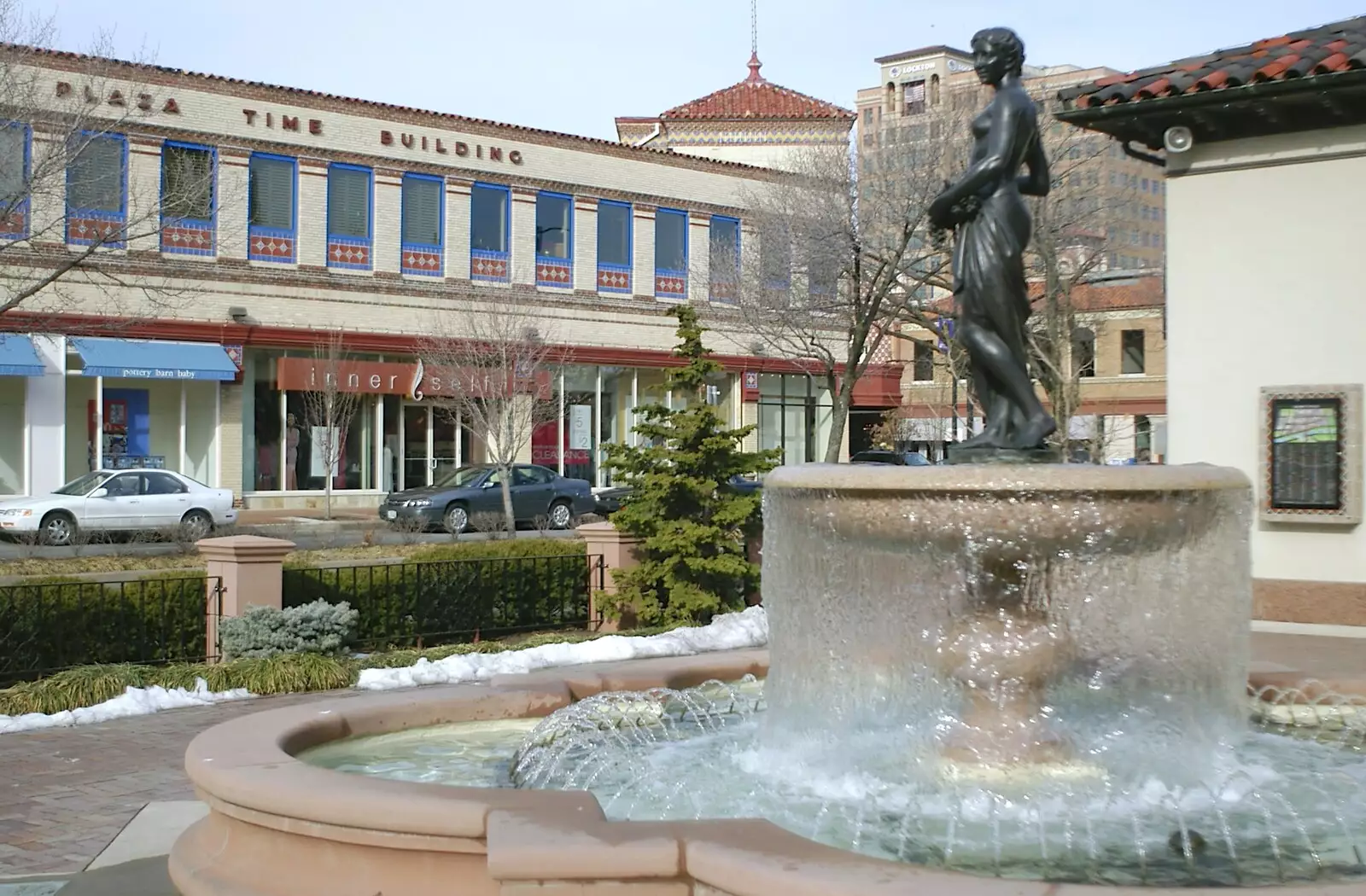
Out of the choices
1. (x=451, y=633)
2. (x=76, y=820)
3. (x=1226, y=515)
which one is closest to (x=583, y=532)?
(x=451, y=633)

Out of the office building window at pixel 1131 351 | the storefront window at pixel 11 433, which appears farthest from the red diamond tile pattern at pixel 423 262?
the office building window at pixel 1131 351

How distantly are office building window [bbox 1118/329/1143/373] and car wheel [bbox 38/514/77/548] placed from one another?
39.4 meters

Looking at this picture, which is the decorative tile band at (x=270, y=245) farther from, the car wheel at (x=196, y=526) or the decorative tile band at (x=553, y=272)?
the car wheel at (x=196, y=526)

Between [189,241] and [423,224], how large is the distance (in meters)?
6.23

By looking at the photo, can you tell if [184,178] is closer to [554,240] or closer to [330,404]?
[330,404]

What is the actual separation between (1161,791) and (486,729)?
3.74 metres

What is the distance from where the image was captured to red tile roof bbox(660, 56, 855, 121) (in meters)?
44.8

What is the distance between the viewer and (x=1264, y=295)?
562 inches

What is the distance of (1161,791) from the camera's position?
642 centimetres

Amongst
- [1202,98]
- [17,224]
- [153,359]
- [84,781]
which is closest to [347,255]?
[153,359]

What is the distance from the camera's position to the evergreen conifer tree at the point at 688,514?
14.6m

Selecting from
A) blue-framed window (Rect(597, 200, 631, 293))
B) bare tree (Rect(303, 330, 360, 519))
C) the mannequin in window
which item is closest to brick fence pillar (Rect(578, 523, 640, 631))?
bare tree (Rect(303, 330, 360, 519))

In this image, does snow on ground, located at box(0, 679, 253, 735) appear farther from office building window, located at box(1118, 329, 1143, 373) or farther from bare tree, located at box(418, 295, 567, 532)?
office building window, located at box(1118, 329, 1143, 373)

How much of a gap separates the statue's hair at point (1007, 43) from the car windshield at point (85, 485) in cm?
2148
